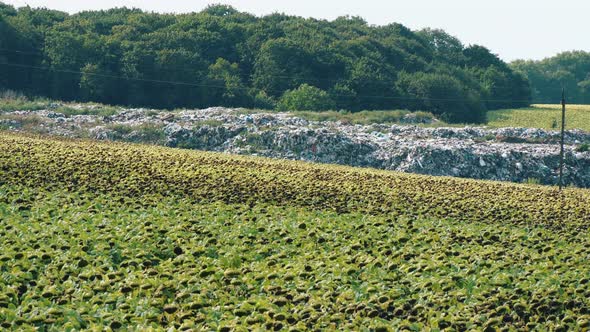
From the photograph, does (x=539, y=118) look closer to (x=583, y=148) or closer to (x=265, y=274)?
(x=583, y=148)

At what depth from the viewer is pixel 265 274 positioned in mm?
11117

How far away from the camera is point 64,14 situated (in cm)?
10769

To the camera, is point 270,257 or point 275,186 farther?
point 275,186

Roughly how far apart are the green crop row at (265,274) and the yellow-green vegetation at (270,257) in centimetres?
3

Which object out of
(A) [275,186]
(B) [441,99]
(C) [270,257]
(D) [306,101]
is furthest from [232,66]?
(C) [270,257]

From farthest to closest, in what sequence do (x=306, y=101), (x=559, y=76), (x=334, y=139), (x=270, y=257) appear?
(x=559, y=76) → (x=306, y=101) → (x=334, y=139) → (x=270, y=257)

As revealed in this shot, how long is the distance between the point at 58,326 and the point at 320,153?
126 feet

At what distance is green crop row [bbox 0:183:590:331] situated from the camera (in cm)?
927

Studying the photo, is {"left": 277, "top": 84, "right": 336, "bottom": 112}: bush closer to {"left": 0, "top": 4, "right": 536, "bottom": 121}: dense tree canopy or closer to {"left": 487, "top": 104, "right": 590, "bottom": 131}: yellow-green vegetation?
{"left": 0, "top": 4, "right": 536, "bottom": 121}: dense tree canopy

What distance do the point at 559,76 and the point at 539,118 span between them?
76.2 m

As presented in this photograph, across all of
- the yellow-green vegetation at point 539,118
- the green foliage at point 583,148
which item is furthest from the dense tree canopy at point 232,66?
the green foliage at point 583,148

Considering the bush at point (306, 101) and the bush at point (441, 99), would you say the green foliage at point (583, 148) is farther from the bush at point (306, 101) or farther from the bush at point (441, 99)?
the bush at point (441, 99)

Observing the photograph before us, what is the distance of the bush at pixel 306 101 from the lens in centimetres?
8038

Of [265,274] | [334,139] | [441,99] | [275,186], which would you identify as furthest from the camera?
[441,99]
